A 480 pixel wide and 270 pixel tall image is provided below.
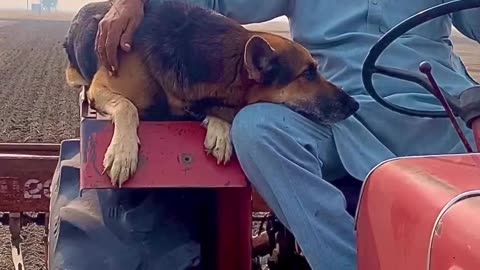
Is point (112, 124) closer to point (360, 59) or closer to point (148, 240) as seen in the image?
point (148, 240)

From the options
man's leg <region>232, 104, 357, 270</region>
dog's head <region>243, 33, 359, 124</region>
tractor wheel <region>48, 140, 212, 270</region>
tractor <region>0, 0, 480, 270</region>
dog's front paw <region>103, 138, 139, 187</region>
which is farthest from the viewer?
dog's head <region>243, 33, 359, 124</region>

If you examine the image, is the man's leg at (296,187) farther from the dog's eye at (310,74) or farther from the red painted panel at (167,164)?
the dog's eye at (310,74)

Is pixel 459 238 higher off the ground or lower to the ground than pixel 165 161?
higher

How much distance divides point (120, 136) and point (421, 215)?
33.4 inches

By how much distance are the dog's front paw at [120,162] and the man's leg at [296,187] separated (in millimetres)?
215

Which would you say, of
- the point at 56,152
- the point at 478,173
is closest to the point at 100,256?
the point at 478,173

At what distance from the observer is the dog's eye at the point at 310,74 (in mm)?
2336

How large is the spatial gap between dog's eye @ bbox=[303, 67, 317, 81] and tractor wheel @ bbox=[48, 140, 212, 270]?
0.49m

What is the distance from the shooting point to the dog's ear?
2193mm

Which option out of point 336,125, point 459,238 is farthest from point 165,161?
point 459,238

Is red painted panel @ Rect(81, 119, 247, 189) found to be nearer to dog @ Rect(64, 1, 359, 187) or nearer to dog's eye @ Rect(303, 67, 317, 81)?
dog @ Rect(64, 1, 359, 187)

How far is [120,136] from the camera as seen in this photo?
6.04 feet

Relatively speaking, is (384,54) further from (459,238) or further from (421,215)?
(459,238)

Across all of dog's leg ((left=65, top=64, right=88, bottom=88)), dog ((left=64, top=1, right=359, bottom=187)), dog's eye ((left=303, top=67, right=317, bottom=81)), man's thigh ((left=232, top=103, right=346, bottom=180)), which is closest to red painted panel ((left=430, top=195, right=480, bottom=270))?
man's thigh ((left=232, top=103, right=346, bottom=180))
